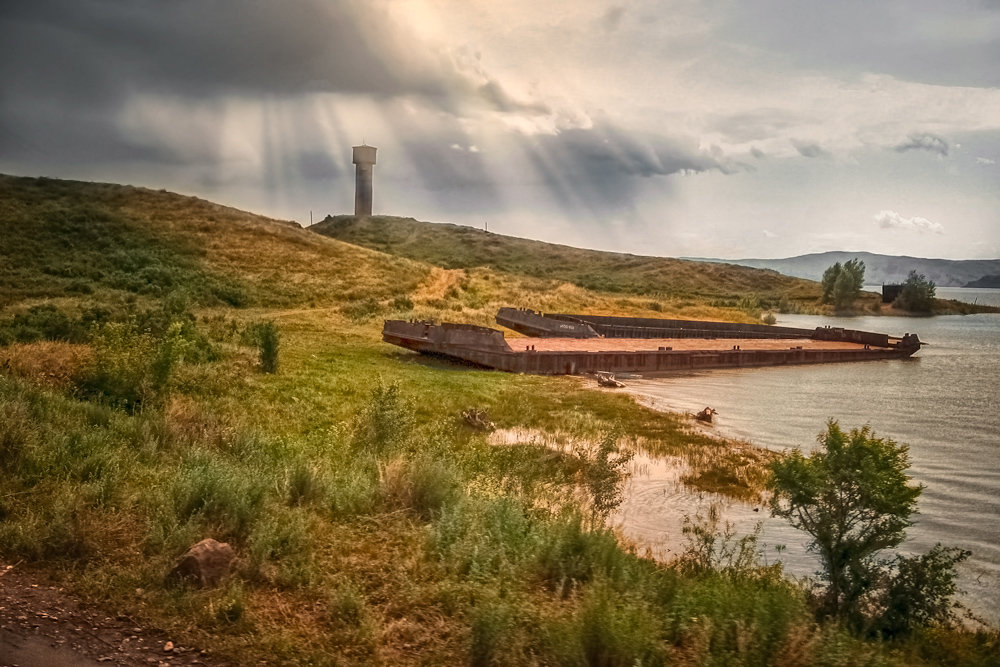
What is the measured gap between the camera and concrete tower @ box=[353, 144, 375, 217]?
119 metres

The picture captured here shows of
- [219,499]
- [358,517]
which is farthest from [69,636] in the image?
[358,517]

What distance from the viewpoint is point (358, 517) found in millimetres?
7875

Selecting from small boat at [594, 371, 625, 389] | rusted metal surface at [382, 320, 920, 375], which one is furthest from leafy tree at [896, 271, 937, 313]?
small boat at [594, 371, 625, 389]

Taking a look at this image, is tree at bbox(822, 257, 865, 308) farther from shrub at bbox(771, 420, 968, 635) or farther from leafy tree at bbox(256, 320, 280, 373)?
shrub at bbox(771, 420, 968, 635)

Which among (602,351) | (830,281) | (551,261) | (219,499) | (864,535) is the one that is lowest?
(864,535)

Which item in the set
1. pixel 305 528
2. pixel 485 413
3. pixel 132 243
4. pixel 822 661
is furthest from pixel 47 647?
pixel 132 243

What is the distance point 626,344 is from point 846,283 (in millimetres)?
66537

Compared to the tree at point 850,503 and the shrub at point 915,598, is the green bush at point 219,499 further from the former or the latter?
the shrub at point 915,598

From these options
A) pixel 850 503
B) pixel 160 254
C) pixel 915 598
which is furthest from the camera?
pixel 160 254

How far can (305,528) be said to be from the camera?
7.28 metres

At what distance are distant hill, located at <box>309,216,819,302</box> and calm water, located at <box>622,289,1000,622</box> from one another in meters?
59.4

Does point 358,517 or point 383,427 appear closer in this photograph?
point 358,517

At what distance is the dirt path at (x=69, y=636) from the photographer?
4996 mm

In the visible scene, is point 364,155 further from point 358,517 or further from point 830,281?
point 358,517
